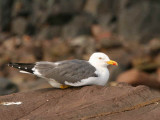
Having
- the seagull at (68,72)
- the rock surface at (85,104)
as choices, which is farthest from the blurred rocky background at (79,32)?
the rock surface at (85,104)

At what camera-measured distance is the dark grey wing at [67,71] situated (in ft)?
18.1

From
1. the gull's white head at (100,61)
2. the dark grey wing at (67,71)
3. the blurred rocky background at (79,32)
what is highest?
the blurred rocky background at (79,32)

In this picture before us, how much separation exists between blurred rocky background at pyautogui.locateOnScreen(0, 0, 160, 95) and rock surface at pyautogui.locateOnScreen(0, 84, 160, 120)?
360 inches

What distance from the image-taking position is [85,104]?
459cm

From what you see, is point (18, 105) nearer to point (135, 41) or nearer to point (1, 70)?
point (1, 70)

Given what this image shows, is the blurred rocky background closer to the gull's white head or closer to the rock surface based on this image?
the gull's white head

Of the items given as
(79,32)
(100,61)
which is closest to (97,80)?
(100,61)

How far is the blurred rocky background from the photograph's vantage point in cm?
1881

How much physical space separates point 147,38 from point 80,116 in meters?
18.9

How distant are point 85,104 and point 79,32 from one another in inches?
870

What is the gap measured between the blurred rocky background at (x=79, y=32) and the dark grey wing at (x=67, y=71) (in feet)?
28.2

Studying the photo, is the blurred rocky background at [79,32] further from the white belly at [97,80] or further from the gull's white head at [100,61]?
the white belly at [97,80]

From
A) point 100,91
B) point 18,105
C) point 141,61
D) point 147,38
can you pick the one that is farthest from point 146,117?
point 147,38

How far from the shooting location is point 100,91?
509cm
